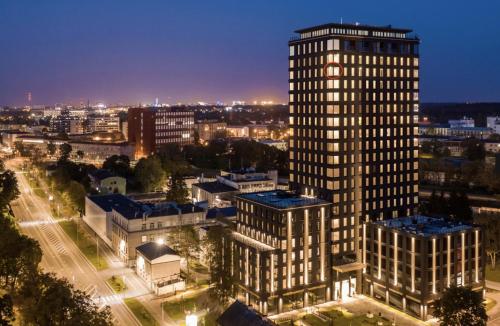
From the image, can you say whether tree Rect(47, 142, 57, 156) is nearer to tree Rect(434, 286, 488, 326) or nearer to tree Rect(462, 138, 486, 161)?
tree Rect(462, 138, 486, 161)

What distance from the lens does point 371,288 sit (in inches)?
2468

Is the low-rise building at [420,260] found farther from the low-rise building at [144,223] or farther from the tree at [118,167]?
the tree at [118,167]

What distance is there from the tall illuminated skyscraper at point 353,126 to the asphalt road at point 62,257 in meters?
26.1

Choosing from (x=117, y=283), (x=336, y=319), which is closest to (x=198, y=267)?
(x=117, y=283)

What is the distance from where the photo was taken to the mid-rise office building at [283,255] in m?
57.3

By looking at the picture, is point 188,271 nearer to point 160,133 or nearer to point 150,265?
point 150,265

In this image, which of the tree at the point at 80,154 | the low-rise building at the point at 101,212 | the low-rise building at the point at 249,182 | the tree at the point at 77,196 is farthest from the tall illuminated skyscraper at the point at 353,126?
the tree at the point at 80,154

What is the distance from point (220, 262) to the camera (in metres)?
59.3

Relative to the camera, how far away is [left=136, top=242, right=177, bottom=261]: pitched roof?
63.8m

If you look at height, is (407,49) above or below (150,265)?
above

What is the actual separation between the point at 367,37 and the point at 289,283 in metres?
33.5

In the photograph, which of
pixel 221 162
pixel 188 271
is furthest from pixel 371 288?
pixel 221 162

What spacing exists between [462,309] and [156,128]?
149 metres

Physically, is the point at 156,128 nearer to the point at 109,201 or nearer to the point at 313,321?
the point at 109,201
